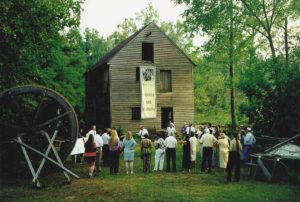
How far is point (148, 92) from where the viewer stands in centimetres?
3116

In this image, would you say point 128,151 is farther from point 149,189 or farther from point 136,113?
point 136,113

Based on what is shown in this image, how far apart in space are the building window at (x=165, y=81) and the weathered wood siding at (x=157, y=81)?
28 centimetres

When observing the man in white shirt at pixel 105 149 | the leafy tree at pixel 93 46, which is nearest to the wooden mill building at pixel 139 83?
the man in white shirt at pixel 105 149

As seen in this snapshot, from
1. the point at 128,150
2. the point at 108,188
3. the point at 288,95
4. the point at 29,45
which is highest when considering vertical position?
the point at 29,45

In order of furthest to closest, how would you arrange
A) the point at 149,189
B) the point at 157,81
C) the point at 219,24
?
1. the point at 157,81
2. the point at 219,24
3. the point at 149,189

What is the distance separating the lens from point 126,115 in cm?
3080

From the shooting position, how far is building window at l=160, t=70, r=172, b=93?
106 ft

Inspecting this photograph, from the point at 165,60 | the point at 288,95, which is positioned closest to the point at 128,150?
the point at 288,95

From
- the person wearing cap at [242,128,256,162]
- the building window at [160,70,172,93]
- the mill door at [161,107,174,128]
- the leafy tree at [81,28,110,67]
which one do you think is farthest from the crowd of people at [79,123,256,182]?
the leafy tree at [81,28,110,67]

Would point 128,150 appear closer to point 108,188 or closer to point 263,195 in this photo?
point 108,188

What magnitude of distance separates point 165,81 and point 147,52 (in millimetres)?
2912

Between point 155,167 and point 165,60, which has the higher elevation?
point 165,60

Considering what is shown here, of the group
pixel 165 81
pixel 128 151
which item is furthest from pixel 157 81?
pixel 128 151

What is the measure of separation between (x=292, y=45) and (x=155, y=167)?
33.7 ft
